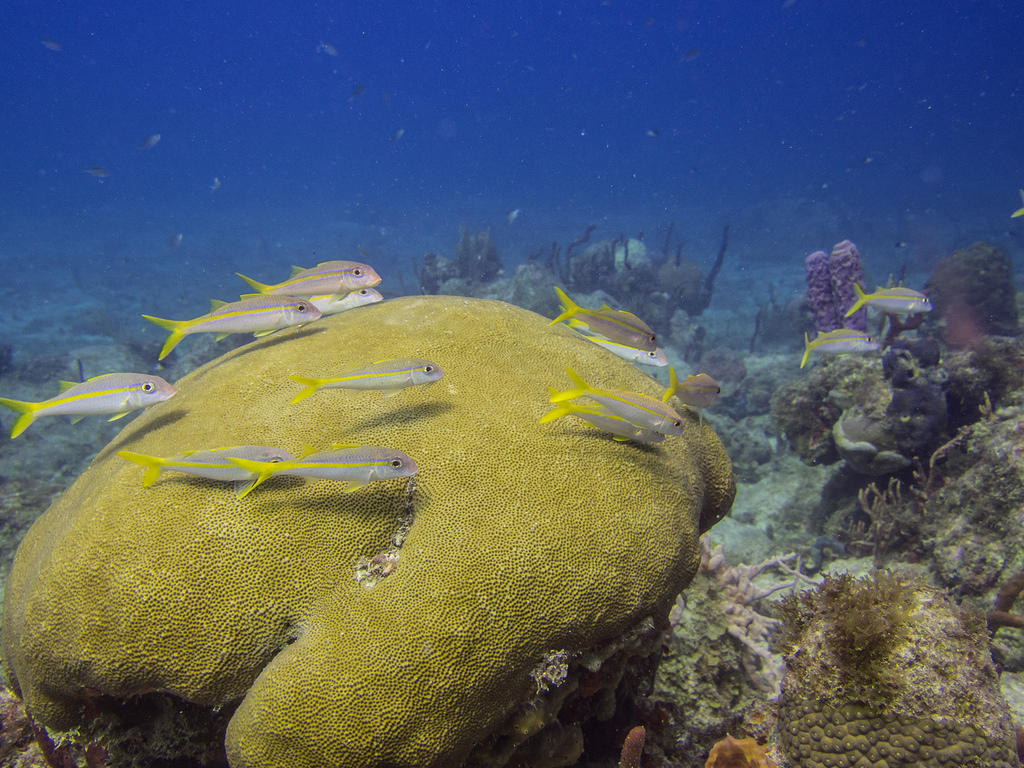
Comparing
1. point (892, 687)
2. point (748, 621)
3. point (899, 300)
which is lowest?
point (748, 621)

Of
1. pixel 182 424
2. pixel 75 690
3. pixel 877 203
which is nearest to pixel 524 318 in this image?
pixel 182 424

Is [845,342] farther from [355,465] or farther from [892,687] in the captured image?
[355,465]

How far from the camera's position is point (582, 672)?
2.34 metres

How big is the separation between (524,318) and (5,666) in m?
3.94

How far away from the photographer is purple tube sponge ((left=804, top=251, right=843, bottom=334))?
30.6ft

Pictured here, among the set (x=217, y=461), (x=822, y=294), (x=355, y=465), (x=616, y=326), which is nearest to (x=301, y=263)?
(x=822, y=294)

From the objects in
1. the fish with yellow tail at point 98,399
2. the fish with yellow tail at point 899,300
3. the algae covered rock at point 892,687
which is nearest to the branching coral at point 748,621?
the algae covered rock at point 892,687

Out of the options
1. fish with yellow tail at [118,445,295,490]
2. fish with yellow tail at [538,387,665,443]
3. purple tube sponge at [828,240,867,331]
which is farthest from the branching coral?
purple tube sponge at [828,240,867,331]

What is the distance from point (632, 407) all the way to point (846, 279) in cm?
880

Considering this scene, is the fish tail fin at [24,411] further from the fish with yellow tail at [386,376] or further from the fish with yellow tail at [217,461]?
the fish with yellow tail at [386,376]

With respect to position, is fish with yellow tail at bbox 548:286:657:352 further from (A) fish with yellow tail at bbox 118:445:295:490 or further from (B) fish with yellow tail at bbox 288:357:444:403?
(A) fish with yellow tail at bbox 118:445:295:490

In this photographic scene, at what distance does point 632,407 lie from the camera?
2.61 m

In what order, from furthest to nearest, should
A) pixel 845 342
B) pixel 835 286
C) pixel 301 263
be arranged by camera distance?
pixel 301 263 < pixel 835 286 < pixel 845 342

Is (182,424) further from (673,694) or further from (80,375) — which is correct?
(80,375)
